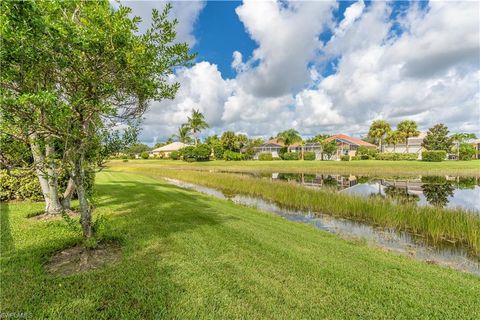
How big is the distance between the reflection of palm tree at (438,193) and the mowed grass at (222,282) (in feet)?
43.1

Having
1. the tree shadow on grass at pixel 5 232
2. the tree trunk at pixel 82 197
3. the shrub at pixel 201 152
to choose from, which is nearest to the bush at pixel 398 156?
the shrub at pixel 201 152

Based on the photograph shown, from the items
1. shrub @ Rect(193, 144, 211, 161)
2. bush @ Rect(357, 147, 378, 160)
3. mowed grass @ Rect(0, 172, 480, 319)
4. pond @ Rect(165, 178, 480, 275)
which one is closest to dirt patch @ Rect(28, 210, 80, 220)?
mowed grass @ Rect(0, 172, 480, 319)

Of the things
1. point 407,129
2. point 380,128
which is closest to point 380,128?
point 380,128

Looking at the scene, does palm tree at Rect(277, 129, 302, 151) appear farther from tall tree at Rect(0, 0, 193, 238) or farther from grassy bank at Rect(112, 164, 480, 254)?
tall tree at Rect(0, 0, 193, 238)

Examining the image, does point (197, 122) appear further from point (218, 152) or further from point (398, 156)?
point (398, 156)

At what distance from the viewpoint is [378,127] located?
67875 millimetres

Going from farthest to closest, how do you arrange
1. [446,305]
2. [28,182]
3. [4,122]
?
[28,182]
[446,305]
[4,122]

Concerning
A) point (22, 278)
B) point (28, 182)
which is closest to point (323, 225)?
point (22, 278)

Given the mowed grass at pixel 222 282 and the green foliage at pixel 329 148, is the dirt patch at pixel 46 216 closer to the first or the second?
the mowed grass at pixel 222 282

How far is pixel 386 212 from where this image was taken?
11336 millimetres

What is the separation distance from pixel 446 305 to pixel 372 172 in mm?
32155

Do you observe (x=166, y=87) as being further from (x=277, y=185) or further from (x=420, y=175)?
(x=420, y=175)

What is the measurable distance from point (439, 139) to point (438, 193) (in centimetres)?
5568

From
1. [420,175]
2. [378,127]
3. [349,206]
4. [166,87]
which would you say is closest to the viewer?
[166,87]
